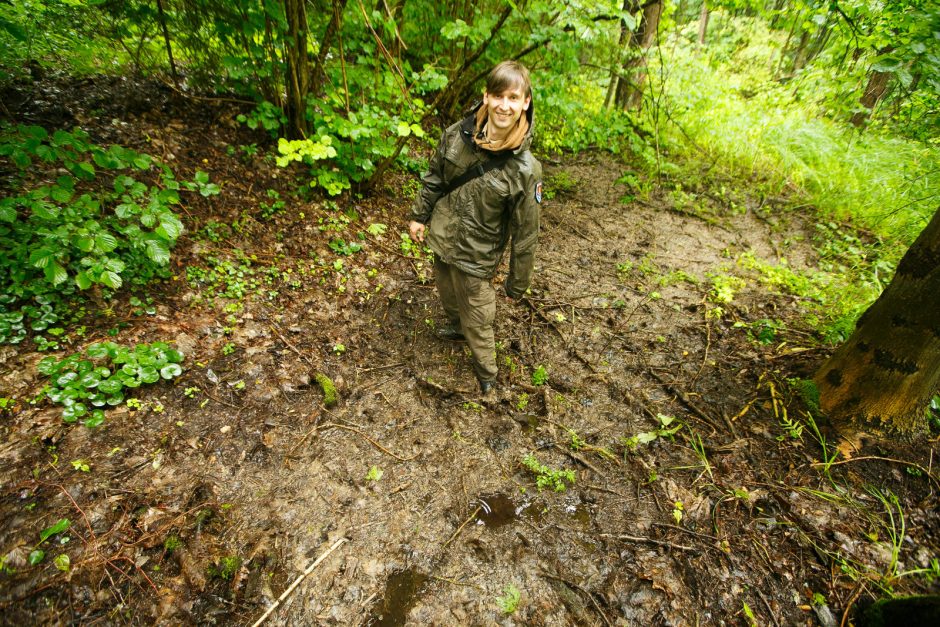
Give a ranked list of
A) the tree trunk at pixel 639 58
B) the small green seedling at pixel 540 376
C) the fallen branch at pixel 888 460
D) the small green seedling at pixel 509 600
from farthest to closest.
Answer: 1. the tree trunk at pixel 639 58
2. the small green seedling at pixel 540 376
3. the fallen branch at pixel 888 460
4. the small green seedling at pixel 509 600

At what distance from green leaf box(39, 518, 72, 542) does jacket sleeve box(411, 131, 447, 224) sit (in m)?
2.51

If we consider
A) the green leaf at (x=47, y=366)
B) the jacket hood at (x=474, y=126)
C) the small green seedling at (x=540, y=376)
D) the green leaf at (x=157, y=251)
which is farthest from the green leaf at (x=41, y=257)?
the small green seedling at (x=540, y=376)

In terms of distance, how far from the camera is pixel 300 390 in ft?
9.14

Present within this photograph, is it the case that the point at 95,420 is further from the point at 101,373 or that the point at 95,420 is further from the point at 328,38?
the point at 328,38

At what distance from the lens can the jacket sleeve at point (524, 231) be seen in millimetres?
2367

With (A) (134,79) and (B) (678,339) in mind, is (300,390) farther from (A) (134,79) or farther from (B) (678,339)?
(A) (134,79)

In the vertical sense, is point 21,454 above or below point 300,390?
above

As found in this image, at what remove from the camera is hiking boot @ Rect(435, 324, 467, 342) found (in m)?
3.47

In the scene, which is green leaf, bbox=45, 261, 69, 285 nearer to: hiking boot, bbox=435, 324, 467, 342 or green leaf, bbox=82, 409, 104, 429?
green leaf, bbox=82, 409, 104, 429

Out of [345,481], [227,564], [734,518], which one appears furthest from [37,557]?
[734,518]

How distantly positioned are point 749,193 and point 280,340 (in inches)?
287

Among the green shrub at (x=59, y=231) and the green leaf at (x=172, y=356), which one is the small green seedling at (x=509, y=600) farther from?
the green shrub at (x=59, y=231)

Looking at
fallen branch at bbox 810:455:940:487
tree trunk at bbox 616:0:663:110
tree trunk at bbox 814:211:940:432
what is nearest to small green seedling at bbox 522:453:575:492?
A: fallen branch at bbox 810:455:940:487

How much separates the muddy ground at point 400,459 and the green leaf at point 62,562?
0.02 metres
